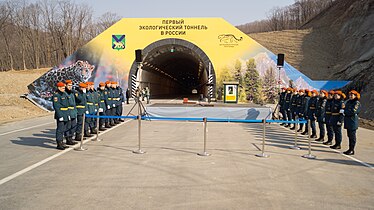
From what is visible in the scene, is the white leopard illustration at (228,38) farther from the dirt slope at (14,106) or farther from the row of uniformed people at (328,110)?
the dirt slope at (14,106)

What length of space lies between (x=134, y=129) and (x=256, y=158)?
6.55 metres

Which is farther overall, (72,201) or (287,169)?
(287,169)

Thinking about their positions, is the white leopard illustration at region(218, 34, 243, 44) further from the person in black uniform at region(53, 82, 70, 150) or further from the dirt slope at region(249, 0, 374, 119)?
the person in black uniform at region(53, 82, 70, 150)

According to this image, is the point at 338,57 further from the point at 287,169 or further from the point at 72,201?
the point at 72,201

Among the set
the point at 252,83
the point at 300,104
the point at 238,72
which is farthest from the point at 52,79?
the point at 300,104

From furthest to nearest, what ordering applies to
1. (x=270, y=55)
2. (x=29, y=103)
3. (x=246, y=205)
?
(x=270, y=55), (x=29, y=103), (x=246, y=205)

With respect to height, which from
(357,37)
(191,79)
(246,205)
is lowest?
(246,205)

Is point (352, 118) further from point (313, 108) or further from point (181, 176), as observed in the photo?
point (181, 176)

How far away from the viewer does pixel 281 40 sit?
45781mm

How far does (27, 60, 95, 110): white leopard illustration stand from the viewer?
995 inches

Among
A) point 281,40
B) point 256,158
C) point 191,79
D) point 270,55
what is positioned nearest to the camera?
point 256,158

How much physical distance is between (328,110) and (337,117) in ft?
1.90

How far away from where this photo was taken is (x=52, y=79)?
85.3ft

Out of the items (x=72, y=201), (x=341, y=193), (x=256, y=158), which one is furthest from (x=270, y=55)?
(x=72, y=201)
